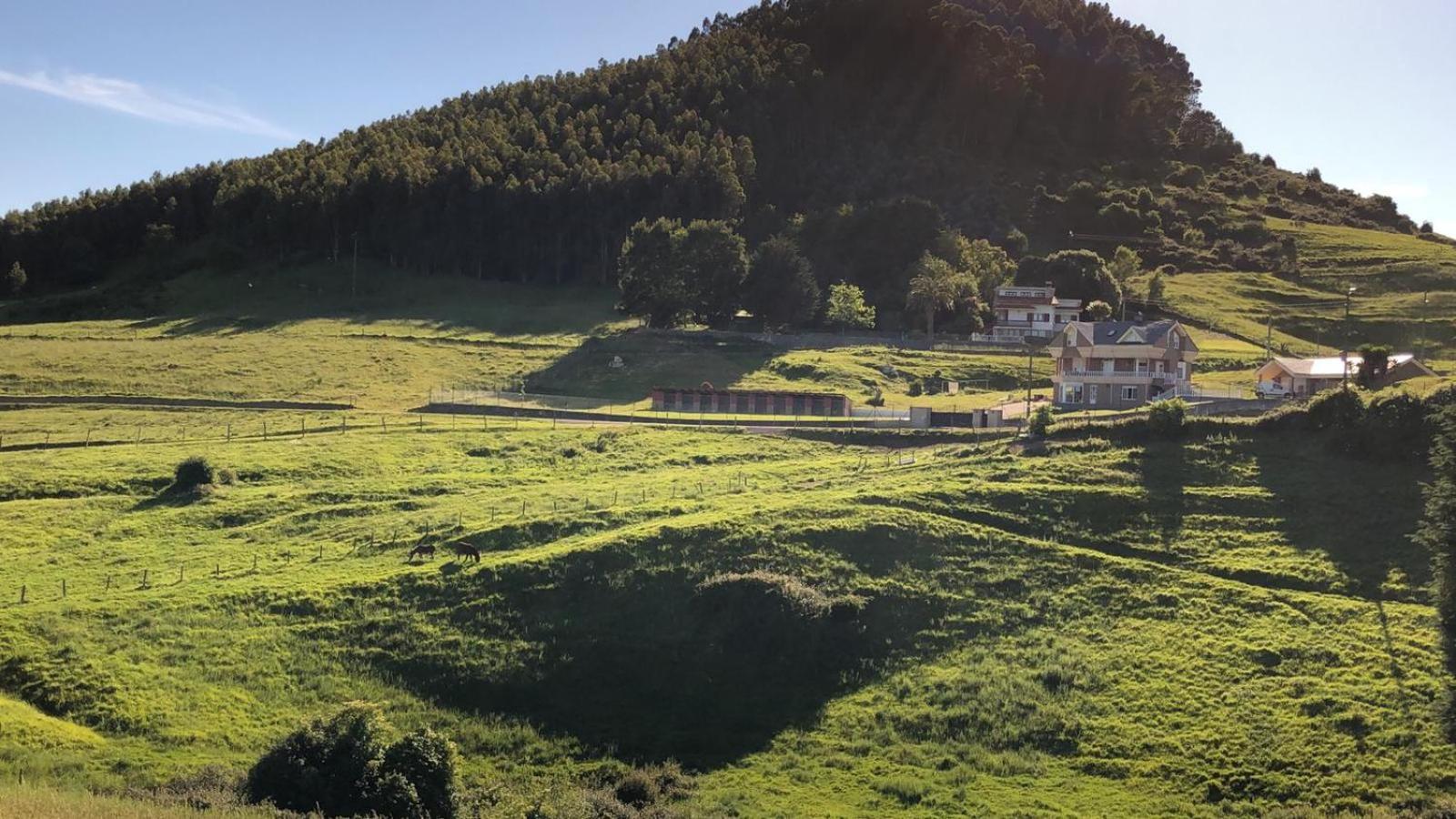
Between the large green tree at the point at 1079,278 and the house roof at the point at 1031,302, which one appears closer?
the house roof at the point at 1031,302

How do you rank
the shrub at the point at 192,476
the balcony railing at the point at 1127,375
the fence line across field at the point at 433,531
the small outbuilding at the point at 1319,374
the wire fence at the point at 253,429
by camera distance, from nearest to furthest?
the fence line across field at the point at 433,531 < the shrub at the point at 192,476 < the wire fence at the point at 253,429 < the small outbuilding at the point at 1319,374 < the balcony railing at the point at 1127,375

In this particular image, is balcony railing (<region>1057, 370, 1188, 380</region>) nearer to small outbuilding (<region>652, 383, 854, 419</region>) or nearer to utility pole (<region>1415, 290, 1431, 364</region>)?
small outbuilding (<region>652, 383, 854, 419</region>)

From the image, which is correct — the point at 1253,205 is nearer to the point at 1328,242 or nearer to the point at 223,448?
the point at 1328,242

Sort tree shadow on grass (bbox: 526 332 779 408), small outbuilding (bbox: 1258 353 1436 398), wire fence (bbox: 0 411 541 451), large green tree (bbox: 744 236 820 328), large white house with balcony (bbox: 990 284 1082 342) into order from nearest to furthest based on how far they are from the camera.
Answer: wire fence (bbox: 0 411 541 451)
small outbuilding (bbox: 1258 353 1436 398)
tree shadow on grass (bbox: 526 332 779 408)
large green tree (bbox: 744 236 820 328)
large white house with balcony (bbox: 990 284 1082 342)

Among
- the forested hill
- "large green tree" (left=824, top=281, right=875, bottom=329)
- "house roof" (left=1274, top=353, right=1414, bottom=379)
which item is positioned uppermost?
the forested hill

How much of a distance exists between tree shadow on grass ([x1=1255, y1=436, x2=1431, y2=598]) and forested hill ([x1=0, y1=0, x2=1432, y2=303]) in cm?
7389

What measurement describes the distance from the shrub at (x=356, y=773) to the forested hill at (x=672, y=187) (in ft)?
333

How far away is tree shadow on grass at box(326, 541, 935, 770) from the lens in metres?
32.1

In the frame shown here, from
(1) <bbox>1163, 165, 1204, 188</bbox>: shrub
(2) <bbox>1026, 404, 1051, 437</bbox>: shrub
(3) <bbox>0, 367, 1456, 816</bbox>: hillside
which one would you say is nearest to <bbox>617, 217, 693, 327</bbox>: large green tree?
(2) <bbox>1026, 404, 1051, 437</bbox>: shrub

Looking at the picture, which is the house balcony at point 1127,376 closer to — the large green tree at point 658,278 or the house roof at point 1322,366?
the house roof at point 1322,366

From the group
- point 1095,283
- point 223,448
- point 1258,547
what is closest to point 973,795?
point 1258,547

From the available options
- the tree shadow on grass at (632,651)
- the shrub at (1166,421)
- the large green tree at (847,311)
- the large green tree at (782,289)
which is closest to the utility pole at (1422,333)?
the large green tree at (847,311)

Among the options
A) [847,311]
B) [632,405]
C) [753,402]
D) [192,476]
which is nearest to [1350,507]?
[753,402]

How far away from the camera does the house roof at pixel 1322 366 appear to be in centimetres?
7281
